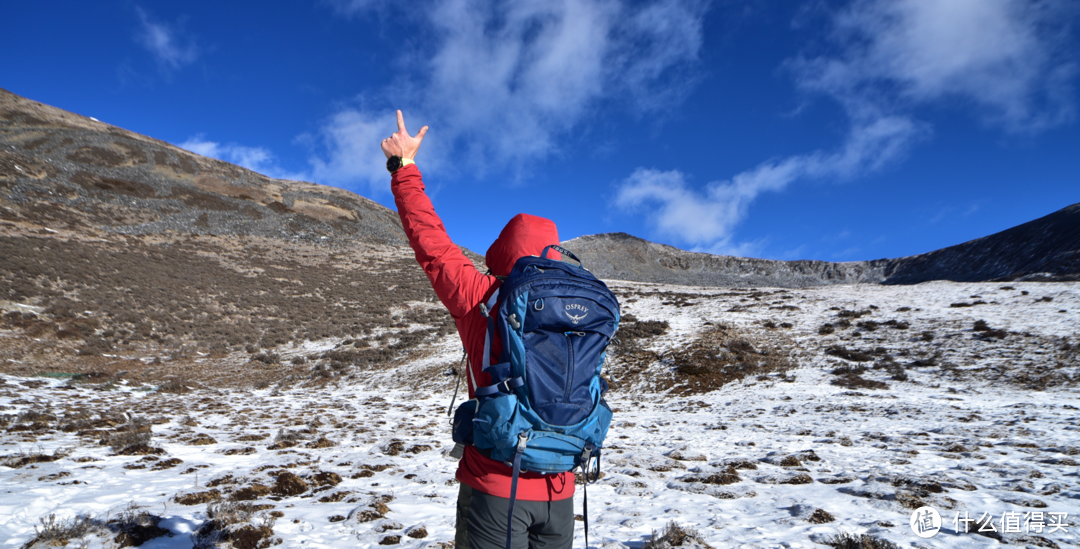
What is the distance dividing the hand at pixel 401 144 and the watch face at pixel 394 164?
0.03 meters

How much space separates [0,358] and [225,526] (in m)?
23.4

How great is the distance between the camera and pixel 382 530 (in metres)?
4.67

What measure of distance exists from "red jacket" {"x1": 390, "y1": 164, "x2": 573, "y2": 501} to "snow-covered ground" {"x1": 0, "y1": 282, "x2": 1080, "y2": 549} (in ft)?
10.3

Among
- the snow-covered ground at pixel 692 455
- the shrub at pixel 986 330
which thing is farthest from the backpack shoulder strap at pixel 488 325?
the shrub at pixel 986 330

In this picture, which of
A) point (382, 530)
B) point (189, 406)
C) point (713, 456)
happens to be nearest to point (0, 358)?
point (189, 406)

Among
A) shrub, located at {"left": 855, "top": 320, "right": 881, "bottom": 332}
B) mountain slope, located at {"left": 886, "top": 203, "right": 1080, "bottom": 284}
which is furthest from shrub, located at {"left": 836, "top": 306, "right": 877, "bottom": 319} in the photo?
mountain slope, located at {"left": 886, "top": 203, "right": 1080, "bottom": 284}

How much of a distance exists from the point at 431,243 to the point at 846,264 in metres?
106

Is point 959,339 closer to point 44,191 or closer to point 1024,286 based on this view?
point 1024,286

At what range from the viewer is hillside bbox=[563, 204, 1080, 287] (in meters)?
51.9

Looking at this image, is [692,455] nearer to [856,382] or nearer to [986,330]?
[856,382]

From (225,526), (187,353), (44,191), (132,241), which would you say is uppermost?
(44,191)

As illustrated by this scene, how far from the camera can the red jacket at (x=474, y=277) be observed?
1892mm

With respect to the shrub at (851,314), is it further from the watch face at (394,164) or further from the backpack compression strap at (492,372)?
the watch face at (394,164)

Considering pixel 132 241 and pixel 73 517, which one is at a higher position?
pixel 132 241
